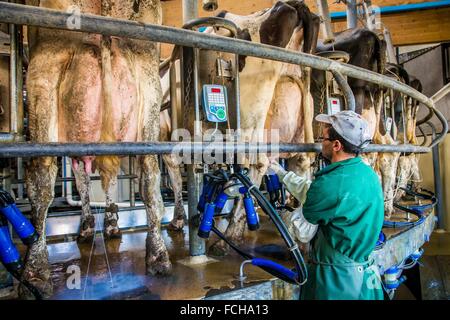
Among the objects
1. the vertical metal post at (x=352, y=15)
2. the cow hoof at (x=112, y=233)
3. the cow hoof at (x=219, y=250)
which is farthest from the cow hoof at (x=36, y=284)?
the vertical metal post at (x=352, y=15)

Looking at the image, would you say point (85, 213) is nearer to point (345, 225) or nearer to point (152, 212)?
point (152, 212)

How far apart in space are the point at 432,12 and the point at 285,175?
765 cm

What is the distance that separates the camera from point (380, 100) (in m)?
4.25

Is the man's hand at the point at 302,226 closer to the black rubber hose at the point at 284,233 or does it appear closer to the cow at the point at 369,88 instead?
the black rubber hose at the point at 284,233

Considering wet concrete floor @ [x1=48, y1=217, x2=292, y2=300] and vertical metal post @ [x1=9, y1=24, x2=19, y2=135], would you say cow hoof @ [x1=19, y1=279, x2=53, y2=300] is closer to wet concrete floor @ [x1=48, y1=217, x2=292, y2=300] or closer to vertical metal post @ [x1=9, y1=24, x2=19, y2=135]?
wet concrete floor @ [x1=48, y1=217, x2=292, y2=300]

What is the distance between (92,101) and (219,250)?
1.48m

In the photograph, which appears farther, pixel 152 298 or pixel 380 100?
pixel 380 100

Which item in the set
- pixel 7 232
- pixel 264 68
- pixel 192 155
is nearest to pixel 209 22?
pixel 264 68

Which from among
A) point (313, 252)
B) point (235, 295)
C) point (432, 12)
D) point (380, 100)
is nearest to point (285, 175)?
point (313, 252)

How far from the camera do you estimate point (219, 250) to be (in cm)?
280

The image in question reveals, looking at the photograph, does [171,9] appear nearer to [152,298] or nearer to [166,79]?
[166,79]

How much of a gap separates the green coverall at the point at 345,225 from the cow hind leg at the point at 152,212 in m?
1.00

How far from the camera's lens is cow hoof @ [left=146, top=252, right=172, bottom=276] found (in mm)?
2261

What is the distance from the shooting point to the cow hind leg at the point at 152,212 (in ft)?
7.57
